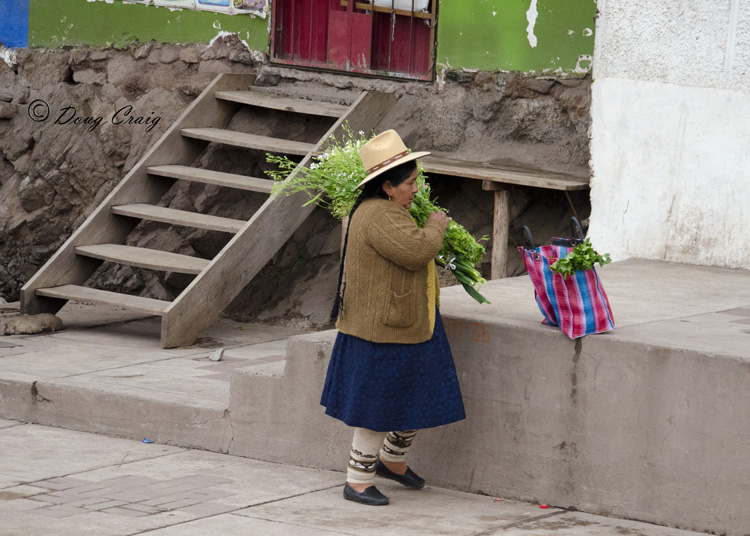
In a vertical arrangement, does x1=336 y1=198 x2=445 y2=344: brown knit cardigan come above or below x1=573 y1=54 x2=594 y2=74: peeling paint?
below

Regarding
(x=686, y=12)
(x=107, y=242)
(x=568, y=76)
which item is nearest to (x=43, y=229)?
(x=107, y=242)

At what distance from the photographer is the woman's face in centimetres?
474

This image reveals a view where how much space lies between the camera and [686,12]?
6781 mm

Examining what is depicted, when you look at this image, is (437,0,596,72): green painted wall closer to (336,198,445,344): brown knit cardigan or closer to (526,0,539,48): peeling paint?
(526,0,539,48): peeling paint

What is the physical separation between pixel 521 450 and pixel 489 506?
27 cm

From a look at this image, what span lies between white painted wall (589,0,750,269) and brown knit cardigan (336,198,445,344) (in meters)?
2.65

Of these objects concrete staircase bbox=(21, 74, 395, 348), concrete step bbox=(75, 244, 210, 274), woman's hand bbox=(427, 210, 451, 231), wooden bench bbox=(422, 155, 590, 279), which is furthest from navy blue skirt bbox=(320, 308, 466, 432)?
concrete step bbox=(75, 244, 210, 274)

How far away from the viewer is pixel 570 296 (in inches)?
184

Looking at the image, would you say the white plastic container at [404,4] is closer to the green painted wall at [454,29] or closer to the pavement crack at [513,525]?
the green painted wall at [454,29]

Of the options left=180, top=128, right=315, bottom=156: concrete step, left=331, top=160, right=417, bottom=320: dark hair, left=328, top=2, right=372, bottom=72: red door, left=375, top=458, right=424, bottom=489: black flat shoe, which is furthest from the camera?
left=328, top=2, right=372, bottom=72: red door

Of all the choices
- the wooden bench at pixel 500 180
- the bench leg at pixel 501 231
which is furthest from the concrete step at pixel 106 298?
the bench leg at pixel 501 231

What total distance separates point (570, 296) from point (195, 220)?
4059mm

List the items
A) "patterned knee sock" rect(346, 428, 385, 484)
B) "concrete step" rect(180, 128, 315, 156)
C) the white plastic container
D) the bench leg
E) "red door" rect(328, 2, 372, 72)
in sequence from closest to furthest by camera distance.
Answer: "patterned knee sock" rect(346, 428, 385, 484), the bench leg, "concrete step" rect(180, 128, 315, 156), the white plastic container, "red door" rect(328, 2, 372, 72)

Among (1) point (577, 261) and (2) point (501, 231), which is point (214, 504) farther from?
(2) point (501, 231)
